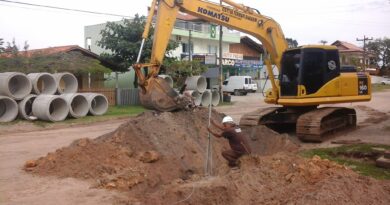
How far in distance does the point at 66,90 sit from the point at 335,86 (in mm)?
14509

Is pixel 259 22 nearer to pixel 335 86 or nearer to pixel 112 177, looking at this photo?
pixel 335 86

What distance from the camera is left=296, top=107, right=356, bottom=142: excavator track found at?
13441 millimetres

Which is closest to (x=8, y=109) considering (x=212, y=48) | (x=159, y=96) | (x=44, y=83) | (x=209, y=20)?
(x=44, y=83)

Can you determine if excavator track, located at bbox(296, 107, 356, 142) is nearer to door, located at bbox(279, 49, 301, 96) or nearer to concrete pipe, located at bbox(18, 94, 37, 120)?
door, located at bbox(279, 49, 301, 96)

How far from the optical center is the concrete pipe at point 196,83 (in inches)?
1184

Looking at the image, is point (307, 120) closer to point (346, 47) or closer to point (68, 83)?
point (68, 83)

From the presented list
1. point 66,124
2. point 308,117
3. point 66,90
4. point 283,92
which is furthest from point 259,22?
point 66,90

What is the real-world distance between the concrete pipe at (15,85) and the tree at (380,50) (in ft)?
237

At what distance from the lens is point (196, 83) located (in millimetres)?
30047

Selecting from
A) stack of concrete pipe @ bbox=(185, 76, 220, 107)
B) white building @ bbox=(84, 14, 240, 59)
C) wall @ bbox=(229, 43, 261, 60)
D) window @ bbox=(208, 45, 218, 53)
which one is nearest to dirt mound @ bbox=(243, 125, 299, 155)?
stack of concrete pipe @ bbox=(185, 76, 220, 107)

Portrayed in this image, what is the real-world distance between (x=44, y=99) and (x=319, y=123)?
41.1 ft

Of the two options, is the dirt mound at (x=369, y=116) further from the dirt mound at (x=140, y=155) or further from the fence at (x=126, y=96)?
the fence at (x=126, y=96)

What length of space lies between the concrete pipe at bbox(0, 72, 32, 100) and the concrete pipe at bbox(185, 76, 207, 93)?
436 inches

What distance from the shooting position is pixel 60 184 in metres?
8.84
